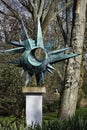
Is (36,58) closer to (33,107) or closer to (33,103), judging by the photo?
(33,103)

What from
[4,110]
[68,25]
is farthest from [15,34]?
[4,110]

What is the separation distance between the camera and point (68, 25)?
88.8 feet

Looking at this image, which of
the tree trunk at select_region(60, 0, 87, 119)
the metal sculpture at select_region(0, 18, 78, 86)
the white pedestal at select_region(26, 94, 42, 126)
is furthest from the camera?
the tree trunk at select_region(60, 0, 87, 119)

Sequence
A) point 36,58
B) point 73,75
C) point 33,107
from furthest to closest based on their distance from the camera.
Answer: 1. point 73,75
2. point 36,58
3. point 33,107

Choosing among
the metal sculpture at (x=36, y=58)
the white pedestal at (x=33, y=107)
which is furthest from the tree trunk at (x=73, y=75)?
the white pedestal at (x=33, y=107)

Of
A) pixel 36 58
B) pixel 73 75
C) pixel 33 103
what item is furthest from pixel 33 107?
pixel 73 75

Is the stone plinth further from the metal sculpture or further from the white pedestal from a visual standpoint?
the metal sculpture

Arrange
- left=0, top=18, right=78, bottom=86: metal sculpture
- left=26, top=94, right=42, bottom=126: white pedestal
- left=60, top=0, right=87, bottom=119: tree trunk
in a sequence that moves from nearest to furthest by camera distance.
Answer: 1. left=26, top=94, right=42, bottom=126: white pedestal
2. left=0, top=18, right=78, bottom=86: metal sculpture
3. left=60, top=0, right=87, bottom=119: tree trunk

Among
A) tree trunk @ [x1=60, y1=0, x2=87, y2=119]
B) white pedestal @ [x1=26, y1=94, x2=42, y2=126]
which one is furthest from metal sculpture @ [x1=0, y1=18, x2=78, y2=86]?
white pedestal @ [x1=26, y1=94, x2=42, y2=126]

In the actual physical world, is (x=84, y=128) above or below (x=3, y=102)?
above

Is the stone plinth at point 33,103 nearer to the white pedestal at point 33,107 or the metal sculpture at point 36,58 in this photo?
the white pedestal at point 33,107

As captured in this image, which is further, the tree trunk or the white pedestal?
the tree trunk

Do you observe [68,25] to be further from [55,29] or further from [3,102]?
[3,102]

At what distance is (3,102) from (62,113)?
936cm
